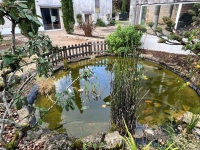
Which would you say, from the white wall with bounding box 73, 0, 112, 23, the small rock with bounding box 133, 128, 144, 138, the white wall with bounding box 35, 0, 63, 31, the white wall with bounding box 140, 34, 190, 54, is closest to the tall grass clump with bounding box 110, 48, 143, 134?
the small rock with bounding box 133, 128, 144, 138

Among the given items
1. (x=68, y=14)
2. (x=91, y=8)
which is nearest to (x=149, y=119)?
(x=68, y=14)

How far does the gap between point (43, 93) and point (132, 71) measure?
2.36 m

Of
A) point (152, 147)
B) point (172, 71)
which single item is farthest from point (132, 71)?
point (172, 71)

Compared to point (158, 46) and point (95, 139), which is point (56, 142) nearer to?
point (95, 139)

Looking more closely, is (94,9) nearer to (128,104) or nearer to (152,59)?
(152,59)

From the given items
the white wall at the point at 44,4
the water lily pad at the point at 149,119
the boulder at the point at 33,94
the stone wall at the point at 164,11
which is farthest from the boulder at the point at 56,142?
the white wall at the point at 44,4

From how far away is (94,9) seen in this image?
1639 cm

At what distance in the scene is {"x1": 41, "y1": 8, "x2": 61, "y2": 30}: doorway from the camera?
12601 millimetres

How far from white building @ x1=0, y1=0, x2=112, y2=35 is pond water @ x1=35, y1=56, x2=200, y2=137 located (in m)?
9.49

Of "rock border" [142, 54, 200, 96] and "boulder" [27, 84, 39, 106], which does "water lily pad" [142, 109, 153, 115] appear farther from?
"boulder" [27, 84, 39, 106]

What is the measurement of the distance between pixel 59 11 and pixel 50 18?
47.3 inches

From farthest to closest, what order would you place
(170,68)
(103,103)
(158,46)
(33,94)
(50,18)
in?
1. (50,18)
2. (158,46)
3. (170,68)
4. (33,94)
5. (103,103)

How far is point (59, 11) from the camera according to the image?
43.6ft

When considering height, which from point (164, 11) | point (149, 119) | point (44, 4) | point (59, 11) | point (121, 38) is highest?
point (44, 4)
